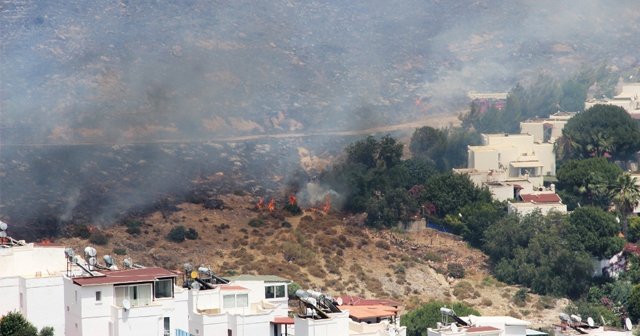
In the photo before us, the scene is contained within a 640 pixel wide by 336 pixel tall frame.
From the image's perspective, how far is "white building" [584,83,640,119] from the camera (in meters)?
131

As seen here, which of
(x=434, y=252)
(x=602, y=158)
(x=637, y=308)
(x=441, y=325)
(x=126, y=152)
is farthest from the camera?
(x=126, y=152)

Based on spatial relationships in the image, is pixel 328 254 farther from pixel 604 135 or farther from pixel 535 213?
pixel 604 135

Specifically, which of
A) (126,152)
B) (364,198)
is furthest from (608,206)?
(126,152)

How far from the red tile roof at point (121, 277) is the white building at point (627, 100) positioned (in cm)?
6532

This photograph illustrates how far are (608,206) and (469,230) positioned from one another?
7.69 meters

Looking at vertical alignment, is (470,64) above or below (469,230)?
above

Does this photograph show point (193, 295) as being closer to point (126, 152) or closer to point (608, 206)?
point (608, 206)

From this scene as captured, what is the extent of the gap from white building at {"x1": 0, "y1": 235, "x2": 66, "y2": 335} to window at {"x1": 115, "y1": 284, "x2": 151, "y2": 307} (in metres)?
3.04

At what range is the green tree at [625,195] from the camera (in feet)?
360

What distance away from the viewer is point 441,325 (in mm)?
67562

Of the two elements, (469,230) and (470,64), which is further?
(470,64)

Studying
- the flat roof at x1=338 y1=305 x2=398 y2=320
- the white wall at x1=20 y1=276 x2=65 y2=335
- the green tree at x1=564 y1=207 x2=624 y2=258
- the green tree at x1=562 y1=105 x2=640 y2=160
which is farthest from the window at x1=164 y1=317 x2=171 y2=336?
the green tree at x1=562 y1=105 x2=640 y2=160

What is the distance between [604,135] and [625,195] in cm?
1039

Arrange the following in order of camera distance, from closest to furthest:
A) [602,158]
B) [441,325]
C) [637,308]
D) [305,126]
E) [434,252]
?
1. [441,325]
2. [637,308]
3. [434,252]
4. [602,158]
5. [305,126]
